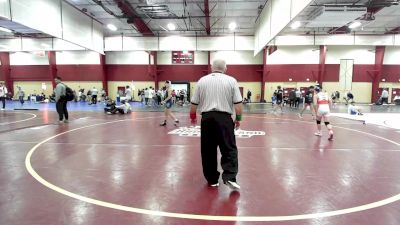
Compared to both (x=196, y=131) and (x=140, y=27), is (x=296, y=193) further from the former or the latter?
(x=140, y=27)

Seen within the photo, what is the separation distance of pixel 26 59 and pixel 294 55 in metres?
33.0

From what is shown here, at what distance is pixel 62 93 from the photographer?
457 inches

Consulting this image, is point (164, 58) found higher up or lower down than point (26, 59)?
higher up

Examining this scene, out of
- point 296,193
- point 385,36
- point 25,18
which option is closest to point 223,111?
point 296,193

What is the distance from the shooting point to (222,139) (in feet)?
13.7

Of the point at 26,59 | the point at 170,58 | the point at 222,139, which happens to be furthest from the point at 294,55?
the point at 26,59

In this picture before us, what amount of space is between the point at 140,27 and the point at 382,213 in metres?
25.5


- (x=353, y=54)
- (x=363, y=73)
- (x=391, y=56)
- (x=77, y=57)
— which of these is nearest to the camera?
(x=353, y=54)

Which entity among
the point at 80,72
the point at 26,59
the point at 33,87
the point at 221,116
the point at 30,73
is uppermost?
the point at 26,59

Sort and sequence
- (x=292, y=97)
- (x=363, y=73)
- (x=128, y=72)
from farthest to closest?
1. (x=128, y=72)
2. (x=363, y=73)
3. (x=292, y=97)

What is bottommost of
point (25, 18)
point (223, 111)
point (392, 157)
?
point (392, 157)

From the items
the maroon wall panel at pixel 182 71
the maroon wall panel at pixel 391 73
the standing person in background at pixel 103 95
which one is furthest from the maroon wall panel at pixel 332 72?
the standing person in background at pixel 103 95

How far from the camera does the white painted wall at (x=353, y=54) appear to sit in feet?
103

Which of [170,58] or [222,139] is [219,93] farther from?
[170,58]
